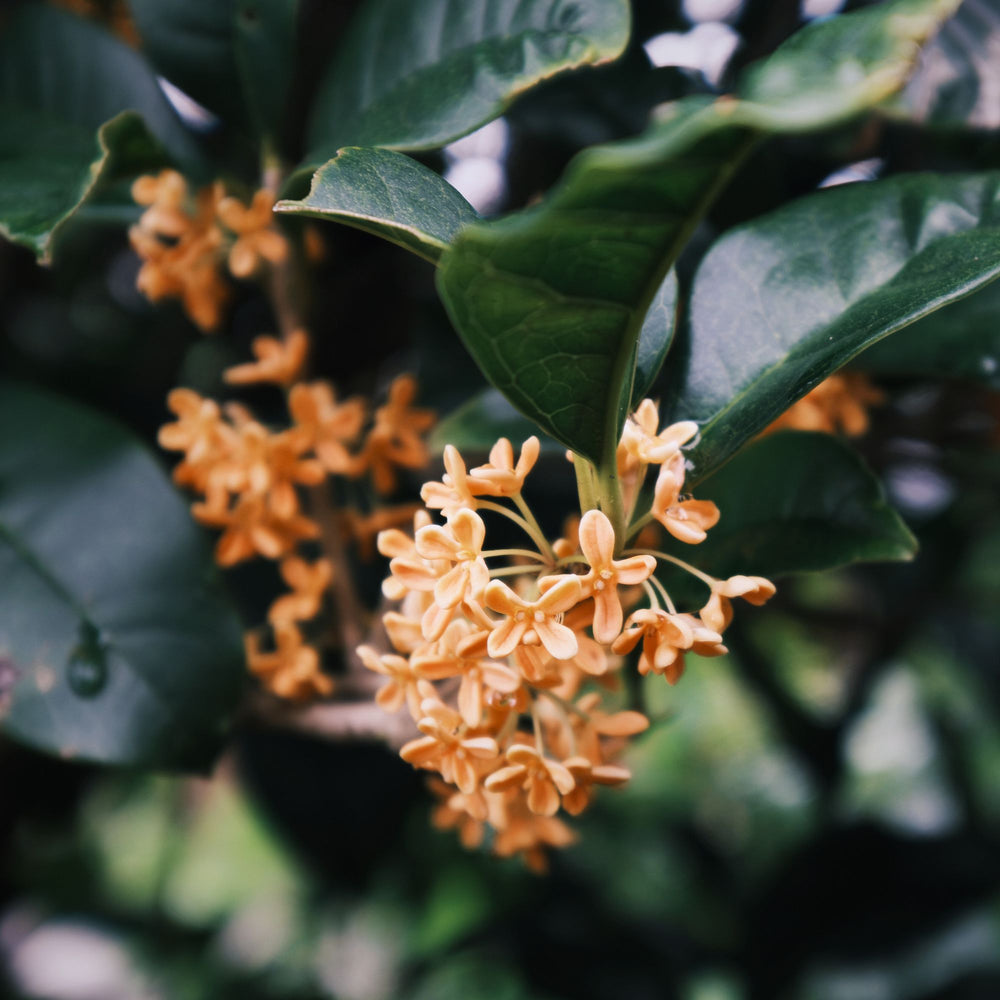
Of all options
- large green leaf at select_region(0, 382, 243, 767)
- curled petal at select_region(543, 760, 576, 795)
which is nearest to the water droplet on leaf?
large green leaf at select_region(0, 382, 243, 767)

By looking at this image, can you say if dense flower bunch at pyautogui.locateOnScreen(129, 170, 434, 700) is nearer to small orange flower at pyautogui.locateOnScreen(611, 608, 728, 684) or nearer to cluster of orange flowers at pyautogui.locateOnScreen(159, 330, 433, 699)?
cluster of orange flowers at pyautogui.locateOnScreen(159, 330, 433, 699)

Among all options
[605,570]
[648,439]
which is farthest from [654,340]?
[605,570]

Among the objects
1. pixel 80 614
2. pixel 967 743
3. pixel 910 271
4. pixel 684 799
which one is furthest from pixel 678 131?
pixel 967 743

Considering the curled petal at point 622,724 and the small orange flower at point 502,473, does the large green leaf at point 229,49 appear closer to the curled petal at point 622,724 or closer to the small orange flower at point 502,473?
the small orange flower at point 502,473

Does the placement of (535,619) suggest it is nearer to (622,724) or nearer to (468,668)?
(468,668)

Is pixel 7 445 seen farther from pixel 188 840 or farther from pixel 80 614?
pixel 188 840

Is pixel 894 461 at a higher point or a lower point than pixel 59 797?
higher
